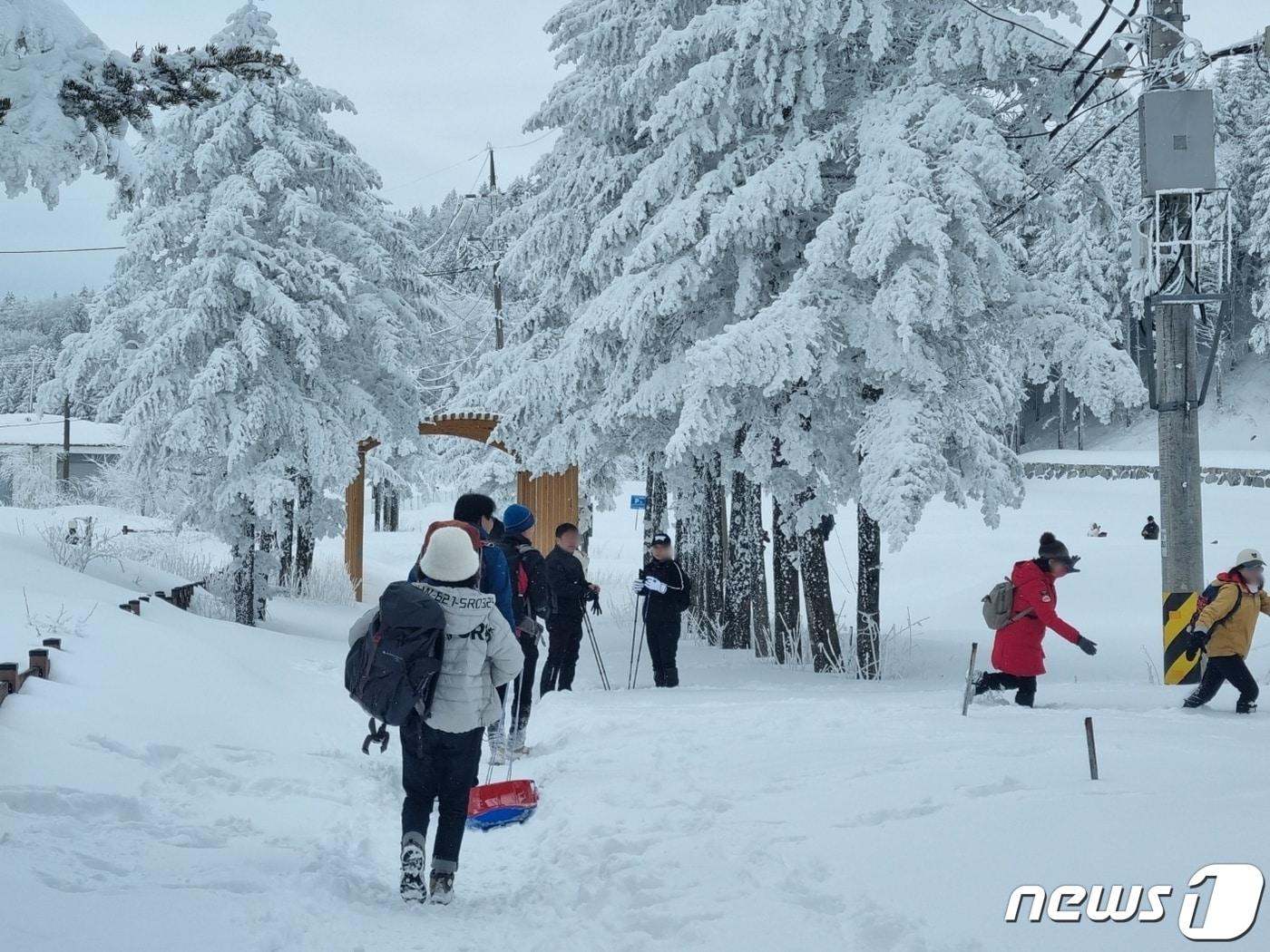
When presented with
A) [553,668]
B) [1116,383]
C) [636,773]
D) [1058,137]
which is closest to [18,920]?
[636,773]

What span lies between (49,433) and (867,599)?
54.0 meters

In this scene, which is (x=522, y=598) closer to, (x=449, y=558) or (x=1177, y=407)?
(x=449, y=558)

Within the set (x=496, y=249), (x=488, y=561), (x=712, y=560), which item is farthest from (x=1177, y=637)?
(x=496, y=249)

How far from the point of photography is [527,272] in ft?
54.2

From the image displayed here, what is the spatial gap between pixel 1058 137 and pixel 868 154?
383 cm

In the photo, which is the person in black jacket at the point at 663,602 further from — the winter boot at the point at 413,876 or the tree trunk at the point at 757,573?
the winter boot at the point at 413,876

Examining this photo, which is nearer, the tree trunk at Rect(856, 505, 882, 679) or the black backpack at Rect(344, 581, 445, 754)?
the black backpack at Rect(344, 581, 445, 754)

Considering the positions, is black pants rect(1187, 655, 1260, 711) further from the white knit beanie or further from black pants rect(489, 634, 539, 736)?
the white knit beanie

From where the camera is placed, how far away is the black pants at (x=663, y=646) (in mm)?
11203

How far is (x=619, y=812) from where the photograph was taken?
6602 millimetres

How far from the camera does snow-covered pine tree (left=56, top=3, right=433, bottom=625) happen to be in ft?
50.9

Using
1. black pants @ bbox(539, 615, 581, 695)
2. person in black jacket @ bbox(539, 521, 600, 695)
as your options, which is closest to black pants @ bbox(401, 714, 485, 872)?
person in black jacket @ bbox(539, 521, 600, 695)

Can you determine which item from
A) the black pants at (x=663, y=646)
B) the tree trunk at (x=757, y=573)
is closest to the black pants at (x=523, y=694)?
the black pants at (x=663, y=646)

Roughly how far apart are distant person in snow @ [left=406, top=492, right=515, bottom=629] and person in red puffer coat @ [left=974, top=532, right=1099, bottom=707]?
3.84 m
